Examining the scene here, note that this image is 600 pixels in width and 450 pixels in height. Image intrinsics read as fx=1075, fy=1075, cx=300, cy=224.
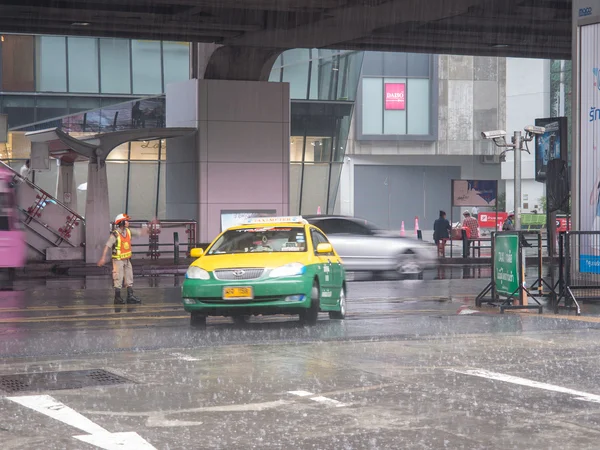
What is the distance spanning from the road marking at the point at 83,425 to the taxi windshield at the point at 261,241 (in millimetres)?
6970

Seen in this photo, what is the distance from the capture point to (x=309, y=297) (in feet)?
49.6

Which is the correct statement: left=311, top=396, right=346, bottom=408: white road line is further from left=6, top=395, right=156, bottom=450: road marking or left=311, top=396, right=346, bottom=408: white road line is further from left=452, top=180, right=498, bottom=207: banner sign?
left=452, top=180, right=498, bottom=207: banner sign

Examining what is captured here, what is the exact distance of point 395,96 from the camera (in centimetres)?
7225

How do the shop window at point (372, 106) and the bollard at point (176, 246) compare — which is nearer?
the bollard at point (176, 246)

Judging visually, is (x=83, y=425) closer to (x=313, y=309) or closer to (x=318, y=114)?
(x=313, y=309)

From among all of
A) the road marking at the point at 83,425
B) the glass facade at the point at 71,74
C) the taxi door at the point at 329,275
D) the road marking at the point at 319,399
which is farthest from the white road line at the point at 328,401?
the glass facade at the point at 71,74

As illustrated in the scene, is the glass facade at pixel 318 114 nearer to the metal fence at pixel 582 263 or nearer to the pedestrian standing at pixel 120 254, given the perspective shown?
the pedestrian standing at pixel 120 254

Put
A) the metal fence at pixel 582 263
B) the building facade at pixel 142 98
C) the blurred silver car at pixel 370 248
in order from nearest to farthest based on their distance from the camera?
the metal fence at pixel 582 263 → the blurred silver car at pixel 370 248 → the building facade at pixel 142 98

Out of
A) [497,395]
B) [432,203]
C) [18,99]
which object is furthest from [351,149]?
[497,395]

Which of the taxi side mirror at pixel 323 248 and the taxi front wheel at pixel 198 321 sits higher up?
the taxi side mirror at pixel 323 248

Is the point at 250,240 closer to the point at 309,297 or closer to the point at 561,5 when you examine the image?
the point at 309,297

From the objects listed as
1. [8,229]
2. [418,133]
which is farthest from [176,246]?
[418,133]

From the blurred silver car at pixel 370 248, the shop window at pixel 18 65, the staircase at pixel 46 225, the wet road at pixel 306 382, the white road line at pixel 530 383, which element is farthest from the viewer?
the shop window at pixel 18 65

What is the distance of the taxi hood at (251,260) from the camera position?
15.2m
